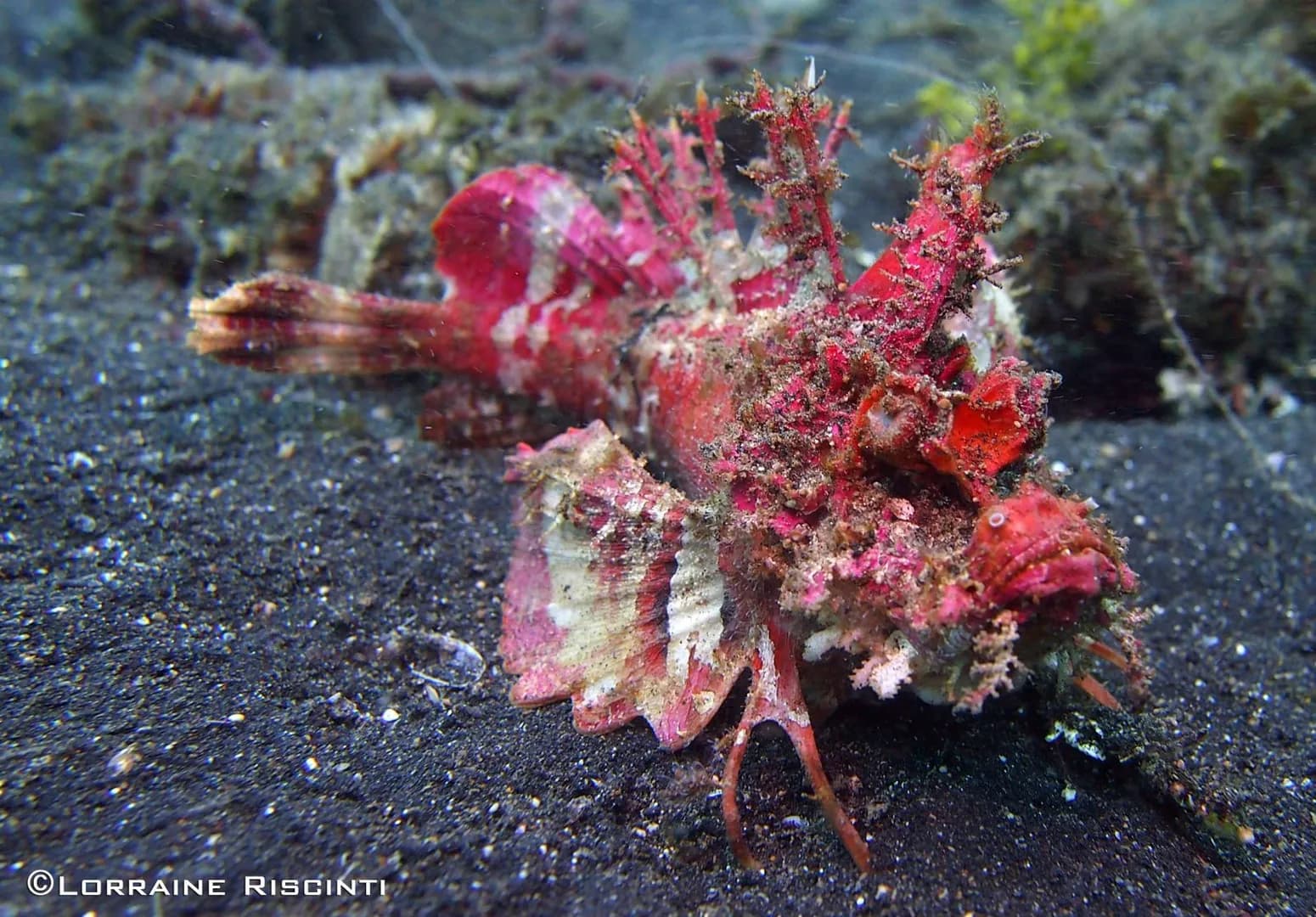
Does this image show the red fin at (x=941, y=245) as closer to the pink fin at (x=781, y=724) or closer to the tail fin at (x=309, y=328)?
the pink fin at (x=781, y=724)

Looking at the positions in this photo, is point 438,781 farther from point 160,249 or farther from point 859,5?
point 859,5

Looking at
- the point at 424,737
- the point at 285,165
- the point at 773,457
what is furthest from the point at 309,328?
the point at 773,457

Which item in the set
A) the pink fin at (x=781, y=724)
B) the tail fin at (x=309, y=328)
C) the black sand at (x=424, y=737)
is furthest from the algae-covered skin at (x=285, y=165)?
the pink fin at (x=781, y=724)

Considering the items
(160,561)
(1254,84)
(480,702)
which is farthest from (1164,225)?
(160,561)

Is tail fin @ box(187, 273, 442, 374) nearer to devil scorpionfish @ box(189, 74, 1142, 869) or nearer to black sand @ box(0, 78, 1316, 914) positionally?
devil scorpionfish @ box(189, 74, 1142, 869)

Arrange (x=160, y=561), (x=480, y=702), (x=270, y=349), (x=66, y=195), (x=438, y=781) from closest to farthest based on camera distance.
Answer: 1. (x=438, y=781)
2. (x=480, y=702)
3. (x=160, y=561)
4. (x=270, y=349)
5. (x=66, y=195)

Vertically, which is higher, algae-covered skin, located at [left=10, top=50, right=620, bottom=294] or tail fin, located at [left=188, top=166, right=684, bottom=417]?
algae-covered skin, located at [left=10, top=50, right=620, bottom=294]

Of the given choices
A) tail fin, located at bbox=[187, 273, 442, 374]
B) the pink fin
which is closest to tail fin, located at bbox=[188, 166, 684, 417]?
tail fin, located at bbox=[187, 273, 442, 374]
